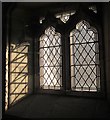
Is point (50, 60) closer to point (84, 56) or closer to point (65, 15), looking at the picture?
point (84, 56)

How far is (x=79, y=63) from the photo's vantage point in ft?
5.76

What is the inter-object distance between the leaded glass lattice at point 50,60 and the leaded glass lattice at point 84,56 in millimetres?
112

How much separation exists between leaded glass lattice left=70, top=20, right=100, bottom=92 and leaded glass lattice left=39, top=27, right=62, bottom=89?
0.11m

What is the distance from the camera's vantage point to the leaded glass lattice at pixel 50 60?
1782 mm

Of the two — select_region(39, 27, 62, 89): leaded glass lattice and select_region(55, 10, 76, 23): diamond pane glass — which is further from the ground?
select_region(55, 10, 76, 23): diamond pane glass

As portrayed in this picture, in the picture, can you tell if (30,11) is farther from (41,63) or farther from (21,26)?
(41,63)

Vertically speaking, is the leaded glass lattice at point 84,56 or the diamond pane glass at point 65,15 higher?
the diamond pane glass at point 65,15

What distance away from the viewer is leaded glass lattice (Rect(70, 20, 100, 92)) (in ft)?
5.56

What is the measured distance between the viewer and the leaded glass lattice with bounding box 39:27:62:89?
1.78m

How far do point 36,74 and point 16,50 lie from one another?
27 cm

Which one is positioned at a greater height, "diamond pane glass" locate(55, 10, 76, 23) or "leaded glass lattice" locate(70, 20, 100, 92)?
"diamond pane glass" locate(55, 10, 76, 23)

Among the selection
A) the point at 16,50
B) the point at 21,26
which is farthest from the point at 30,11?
the point at 16,50

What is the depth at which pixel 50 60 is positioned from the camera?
183 centimetres

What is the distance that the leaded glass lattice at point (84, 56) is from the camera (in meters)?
1.69
